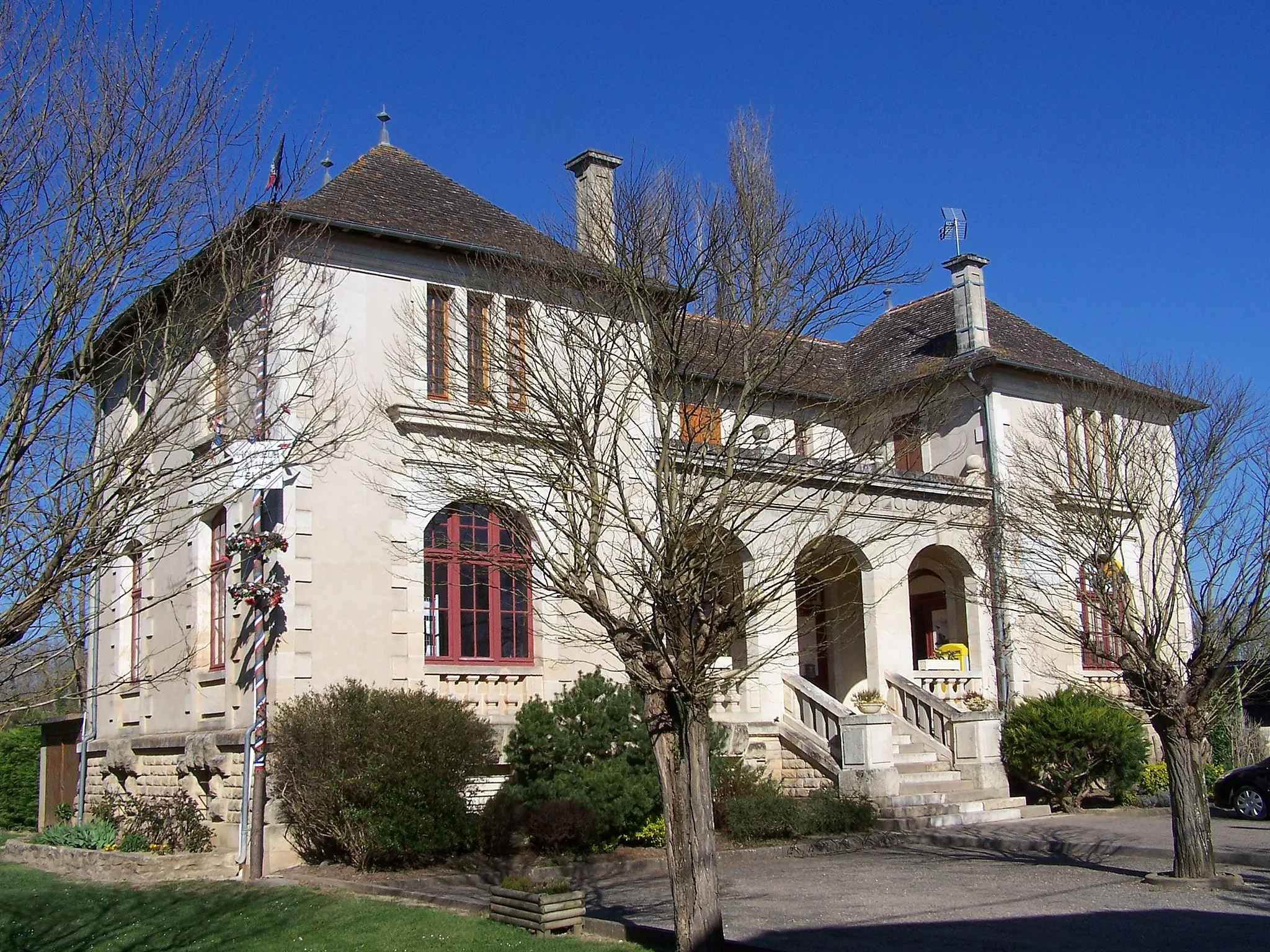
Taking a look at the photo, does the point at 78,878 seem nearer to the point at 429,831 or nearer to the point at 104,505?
the point at 429,831

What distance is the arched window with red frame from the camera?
55.7 feet

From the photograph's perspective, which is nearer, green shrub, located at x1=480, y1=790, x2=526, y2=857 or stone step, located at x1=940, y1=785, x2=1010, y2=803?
green shrub, located at x1=480, y1=790, x2=526, y2=857

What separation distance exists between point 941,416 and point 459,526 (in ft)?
22.4

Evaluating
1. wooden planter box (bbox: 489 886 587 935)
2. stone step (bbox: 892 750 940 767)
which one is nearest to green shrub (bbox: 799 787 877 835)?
stone step (bbox: 892 750 940 767)

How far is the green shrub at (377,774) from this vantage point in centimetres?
1405

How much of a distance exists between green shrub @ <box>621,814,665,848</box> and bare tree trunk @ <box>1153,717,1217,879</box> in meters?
5.94

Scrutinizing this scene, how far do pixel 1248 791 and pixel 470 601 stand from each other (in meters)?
12.4

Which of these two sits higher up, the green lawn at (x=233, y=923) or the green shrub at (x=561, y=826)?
the green shrub at (x=561, y=826)

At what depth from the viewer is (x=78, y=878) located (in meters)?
15.1

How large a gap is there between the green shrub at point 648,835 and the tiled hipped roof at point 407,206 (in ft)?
24.1

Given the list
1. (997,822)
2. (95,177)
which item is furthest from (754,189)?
(997,822)

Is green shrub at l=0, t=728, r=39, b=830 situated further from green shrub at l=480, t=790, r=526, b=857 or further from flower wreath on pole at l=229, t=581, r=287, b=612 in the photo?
green shrub at l=480, t=790, r=526, b=857

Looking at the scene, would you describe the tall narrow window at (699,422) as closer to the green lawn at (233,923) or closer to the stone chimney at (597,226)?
the stone chimney at (597,226)

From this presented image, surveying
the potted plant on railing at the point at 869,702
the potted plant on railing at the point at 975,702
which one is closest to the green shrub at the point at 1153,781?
the potted plant on railing at the point at 975,702
